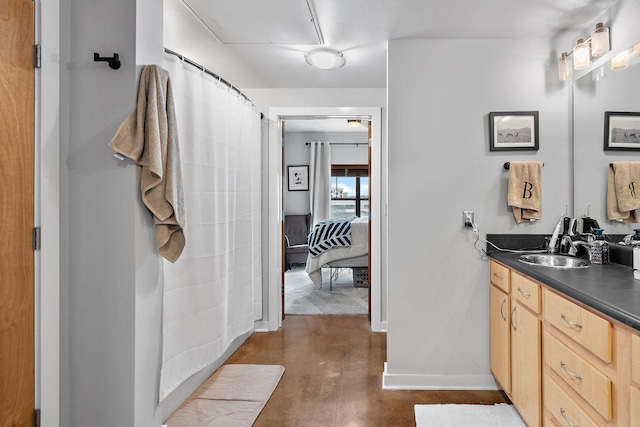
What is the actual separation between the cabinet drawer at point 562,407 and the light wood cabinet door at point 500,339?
0.44 metres

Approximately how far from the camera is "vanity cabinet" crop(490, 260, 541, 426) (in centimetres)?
163

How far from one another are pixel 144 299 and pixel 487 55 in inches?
99.7

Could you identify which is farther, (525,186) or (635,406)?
(525,186)

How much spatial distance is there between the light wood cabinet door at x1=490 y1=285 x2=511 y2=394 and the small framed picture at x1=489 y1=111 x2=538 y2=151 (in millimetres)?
949

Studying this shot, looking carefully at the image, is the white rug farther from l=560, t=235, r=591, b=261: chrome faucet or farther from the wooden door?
the wooden door

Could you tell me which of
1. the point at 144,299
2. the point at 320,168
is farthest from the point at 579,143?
the point at 320,168

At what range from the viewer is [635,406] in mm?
1006

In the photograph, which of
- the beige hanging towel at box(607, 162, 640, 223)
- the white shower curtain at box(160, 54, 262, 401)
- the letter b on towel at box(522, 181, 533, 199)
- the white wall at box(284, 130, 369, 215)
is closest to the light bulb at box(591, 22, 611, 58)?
the beige hanging towel at box(607, 162, 640, 223)

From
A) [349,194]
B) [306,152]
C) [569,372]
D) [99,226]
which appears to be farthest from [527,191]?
[306,152]

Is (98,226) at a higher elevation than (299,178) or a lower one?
lower

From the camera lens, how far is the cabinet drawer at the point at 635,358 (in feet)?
3.26

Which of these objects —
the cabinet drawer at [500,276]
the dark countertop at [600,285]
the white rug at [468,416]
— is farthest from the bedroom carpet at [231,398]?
the dark countertop at [600,285]

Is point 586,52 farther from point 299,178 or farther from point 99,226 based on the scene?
point 299,178

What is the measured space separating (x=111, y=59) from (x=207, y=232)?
1.08 m
